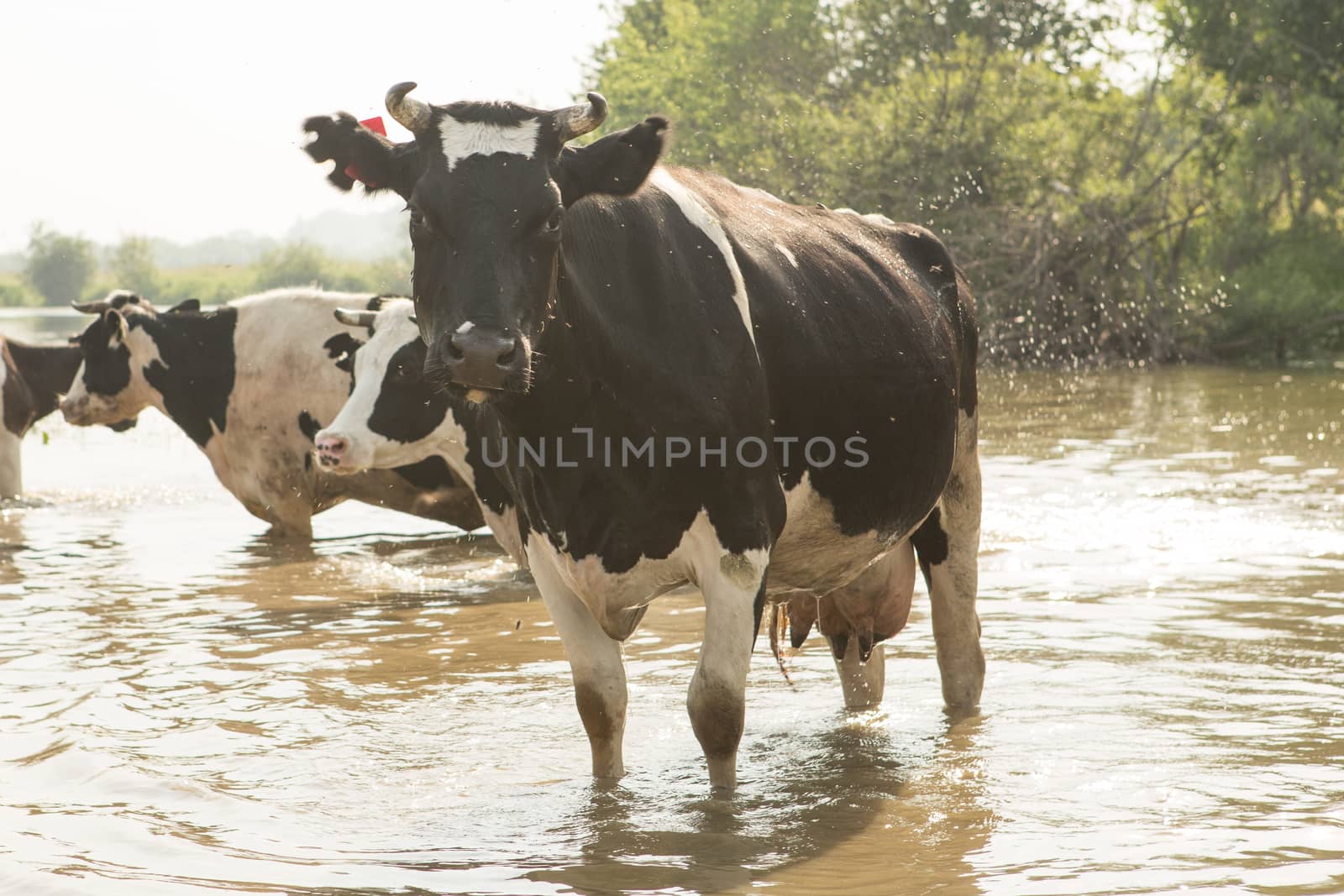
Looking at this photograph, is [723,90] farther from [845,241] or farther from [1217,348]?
[845,241]

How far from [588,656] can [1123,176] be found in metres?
25.3

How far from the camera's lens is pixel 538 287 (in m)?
4.14

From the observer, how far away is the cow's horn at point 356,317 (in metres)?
9.34

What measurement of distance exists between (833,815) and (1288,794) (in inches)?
54.8

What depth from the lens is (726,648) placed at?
15.4 feet

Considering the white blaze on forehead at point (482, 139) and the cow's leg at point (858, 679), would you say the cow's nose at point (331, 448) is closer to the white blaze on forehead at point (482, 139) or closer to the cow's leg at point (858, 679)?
the cow's leg at point (858, 679)

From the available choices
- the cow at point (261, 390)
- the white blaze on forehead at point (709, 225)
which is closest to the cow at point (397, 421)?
the cow at point (261, 390)

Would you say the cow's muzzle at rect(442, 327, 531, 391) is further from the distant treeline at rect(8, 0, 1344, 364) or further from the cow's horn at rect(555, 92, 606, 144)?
the distant treeline at rect(8, 0, 1344, 364)

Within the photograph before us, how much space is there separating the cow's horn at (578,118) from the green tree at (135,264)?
108459 millimetres

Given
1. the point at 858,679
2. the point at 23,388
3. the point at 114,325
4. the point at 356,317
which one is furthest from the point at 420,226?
the point at 23,388

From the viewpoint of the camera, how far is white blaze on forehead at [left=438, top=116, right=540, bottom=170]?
4129mm

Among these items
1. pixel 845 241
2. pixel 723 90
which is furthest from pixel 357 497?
pixel 723 90

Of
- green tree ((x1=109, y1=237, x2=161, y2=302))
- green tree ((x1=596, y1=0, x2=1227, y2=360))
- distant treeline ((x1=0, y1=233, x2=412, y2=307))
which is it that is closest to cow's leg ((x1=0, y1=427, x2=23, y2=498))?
green tree ((x1=596, y1=0, x2=1227, y2=360))

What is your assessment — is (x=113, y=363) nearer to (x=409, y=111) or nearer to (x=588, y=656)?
(x=588, y=656)
